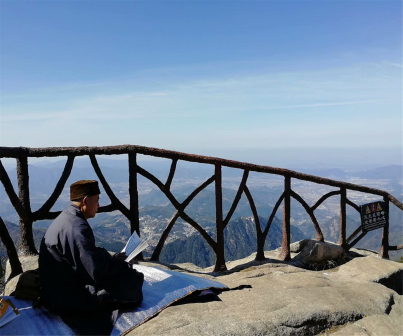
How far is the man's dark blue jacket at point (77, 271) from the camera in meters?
2.77

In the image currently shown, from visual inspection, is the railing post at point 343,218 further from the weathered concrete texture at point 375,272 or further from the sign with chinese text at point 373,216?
the weathered concrete texture at point 375,272

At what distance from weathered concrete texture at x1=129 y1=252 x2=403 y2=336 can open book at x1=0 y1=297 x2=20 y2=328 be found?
1.00m

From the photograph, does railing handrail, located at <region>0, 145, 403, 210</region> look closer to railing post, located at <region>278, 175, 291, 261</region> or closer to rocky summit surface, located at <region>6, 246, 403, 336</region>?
railing post, located at <region>278, 175, 291, 261</region>

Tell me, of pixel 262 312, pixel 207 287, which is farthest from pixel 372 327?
pixel 207 287

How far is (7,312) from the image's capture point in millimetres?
2799

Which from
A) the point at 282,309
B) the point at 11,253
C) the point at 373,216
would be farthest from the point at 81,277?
→ the point at 373,216

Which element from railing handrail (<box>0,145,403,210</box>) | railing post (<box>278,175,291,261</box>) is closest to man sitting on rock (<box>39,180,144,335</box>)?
railing handrail (<box>0,145,403,210</box>)

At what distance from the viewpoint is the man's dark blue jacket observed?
2768 mm

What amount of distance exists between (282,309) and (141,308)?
138cm

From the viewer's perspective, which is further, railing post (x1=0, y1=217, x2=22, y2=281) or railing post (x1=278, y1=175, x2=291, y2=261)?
railing post (x1=278, y1=175, x2=291, y2=261)

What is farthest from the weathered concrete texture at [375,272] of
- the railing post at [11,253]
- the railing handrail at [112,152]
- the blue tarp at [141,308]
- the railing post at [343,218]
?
the railing post at [11,253]

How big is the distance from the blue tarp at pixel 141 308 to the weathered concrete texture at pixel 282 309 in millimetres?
94

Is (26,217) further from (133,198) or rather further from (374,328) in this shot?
(374,328)

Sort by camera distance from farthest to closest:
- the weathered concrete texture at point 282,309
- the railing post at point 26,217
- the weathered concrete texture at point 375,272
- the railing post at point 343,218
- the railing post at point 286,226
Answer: the railing post at point 343,218, the railing post at point 286,226, the weathered concrete texture at point 375,272, the railing post at point 26,217, the weathered concrete texture at point 282,309
